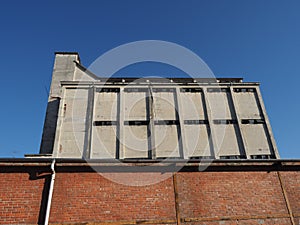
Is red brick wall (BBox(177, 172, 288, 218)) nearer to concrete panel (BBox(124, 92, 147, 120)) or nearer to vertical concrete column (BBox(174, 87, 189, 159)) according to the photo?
vertical concrete column (BBox(174, 87, 189, 159))

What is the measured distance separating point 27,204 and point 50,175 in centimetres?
97

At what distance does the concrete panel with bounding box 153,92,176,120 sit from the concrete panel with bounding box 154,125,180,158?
2.17 feet

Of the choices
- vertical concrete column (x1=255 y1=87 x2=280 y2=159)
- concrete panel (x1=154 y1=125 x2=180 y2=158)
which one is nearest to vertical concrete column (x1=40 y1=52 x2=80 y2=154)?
concrete panel (x1=154 y1=125 x2=180 y2=158)

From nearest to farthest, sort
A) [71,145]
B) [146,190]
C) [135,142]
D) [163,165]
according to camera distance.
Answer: [146,190] → [163,165] → [71,145] → [135,142]

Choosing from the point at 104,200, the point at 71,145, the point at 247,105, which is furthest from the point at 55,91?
the point at 247,105

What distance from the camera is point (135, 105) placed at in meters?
13.6

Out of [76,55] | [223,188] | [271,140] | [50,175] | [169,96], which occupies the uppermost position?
[76,55]

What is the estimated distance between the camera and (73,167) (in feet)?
23.6

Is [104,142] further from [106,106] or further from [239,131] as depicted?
[239,131]

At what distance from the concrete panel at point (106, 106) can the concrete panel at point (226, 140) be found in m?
6.05

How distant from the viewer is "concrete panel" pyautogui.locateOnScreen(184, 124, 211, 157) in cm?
1234

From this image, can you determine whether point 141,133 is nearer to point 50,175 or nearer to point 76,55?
point 50,175

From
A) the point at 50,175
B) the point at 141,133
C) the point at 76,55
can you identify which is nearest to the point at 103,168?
the point at 50,175

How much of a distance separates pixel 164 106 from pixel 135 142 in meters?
2.99
